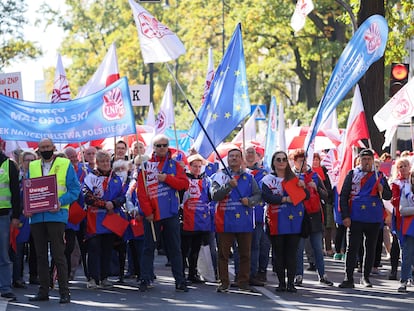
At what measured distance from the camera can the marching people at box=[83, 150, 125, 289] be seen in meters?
14.9

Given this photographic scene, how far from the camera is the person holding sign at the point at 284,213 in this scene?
14.5 metres

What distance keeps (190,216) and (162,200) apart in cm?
145

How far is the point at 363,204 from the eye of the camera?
15.1 meters

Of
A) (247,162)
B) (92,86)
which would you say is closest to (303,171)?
(247,162)

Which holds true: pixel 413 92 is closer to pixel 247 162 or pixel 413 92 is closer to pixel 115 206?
pixel 247 162

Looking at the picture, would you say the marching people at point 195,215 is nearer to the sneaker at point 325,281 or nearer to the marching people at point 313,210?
the marching people at point 313,210

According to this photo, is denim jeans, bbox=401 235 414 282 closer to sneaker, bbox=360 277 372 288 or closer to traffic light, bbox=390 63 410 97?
sneaker, bbox=360 277 372 288

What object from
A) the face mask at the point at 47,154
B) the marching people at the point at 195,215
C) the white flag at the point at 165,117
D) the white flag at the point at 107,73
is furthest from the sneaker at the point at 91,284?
the white flag at the point at 165,117

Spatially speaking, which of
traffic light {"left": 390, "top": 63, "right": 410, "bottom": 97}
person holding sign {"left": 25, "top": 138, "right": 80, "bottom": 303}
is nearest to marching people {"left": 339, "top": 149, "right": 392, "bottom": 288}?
person holding sign {"left": 25, "top": 138, "right": 80, "bottom": 303}

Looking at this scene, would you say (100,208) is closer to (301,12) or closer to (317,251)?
(317,251)

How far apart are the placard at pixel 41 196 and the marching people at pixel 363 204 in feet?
12.7

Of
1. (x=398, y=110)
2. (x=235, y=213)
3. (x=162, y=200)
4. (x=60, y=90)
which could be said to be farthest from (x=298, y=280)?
(x=60, y=90)

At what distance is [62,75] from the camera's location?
22.2 metres

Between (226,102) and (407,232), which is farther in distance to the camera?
(226,102)
